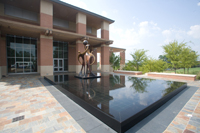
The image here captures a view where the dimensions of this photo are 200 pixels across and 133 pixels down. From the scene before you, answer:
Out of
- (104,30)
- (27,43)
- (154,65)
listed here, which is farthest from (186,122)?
(27,43)

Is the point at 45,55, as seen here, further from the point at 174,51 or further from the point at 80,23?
the point at 174,51

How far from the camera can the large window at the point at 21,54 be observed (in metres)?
14.8

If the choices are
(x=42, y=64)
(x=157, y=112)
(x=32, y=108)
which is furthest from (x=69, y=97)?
(x=42, y=64)

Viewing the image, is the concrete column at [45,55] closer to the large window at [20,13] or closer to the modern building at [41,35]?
the modern building at [41,35]

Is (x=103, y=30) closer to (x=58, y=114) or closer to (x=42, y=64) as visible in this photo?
(x=42, y=64)

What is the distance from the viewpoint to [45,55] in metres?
13.2

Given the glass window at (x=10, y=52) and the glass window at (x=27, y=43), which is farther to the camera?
the glass window at (x=27, y=43)

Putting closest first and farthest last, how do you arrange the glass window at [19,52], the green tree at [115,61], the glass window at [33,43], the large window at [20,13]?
the large window at [20,13] → the glass window at [19,52] → the glass window at [33,43] → the green tree at [115,61]

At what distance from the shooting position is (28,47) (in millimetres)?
16188

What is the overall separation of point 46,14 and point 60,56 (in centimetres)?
780

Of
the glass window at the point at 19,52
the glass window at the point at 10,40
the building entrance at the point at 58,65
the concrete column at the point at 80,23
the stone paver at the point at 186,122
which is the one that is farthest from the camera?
the building entrance at the point at 58,65

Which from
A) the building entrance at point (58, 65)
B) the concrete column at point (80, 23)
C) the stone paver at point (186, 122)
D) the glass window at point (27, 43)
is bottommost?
the stone paver at point (186, 122)

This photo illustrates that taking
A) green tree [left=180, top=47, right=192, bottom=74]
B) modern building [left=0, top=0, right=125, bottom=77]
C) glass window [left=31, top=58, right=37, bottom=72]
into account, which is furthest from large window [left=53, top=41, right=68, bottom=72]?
green tree [left=180, top=47, right=192, bottom=74]

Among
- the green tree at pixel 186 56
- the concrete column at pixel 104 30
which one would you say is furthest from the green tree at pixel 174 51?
the concrete column at pixel 104 30
